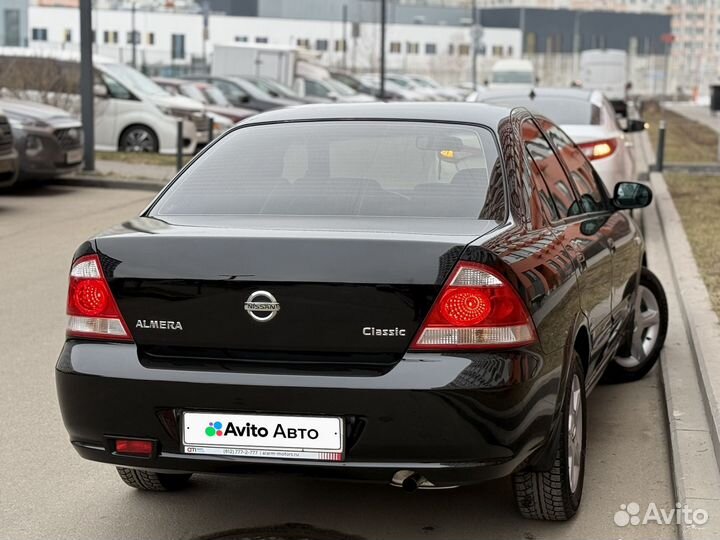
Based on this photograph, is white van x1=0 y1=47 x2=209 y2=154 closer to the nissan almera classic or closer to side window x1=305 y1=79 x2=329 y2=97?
the nissan almera classic

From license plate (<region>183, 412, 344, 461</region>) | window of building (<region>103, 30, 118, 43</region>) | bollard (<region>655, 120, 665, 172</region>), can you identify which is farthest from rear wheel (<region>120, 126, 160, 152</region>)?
window of building (<region>103, 30, 118, 43</region>)

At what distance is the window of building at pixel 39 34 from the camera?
108m

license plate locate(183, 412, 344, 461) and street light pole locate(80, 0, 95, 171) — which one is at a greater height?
street light pole locate(80, 0, 95, 171)

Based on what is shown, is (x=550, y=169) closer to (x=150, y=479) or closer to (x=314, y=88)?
(x=150, y=479)

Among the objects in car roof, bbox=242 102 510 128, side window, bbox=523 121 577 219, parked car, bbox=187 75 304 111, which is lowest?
parked car, bbox=187 75 304 111

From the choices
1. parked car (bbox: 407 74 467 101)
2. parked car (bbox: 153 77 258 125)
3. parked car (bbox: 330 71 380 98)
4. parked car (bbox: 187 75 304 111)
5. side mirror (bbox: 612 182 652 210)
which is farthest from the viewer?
parked car (bbox: 407 74 467 101)

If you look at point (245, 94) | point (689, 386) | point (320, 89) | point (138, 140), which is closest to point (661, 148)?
point (138, 140)

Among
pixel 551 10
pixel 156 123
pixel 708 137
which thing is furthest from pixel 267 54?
pixel 551 10

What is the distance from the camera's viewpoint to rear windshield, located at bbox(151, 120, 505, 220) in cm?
473

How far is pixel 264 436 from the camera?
163 inches

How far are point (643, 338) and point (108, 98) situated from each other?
1691 centimetres

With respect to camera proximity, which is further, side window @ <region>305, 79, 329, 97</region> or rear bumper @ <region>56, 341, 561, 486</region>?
side window @ <region>305, 79, 329, 97</region>

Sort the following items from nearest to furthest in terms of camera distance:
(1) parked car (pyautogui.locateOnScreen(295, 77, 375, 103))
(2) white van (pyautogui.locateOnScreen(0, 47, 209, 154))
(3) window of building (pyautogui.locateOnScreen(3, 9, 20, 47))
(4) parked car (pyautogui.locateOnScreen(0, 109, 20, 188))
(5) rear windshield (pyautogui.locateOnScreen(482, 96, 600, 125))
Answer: (5) rear windshield (pyautogui.locateOnScreen(482, 96, 600, 125)), (4) parked car (pyautogui.locateOnScreen(0, 109, 20, 188)), (2) white van (pyautogui.locateOnScreen(0, 47, 209, 154)), (1) parked car (pyautogui.locateOnScreen(295, 77, 375, 103)), (3) window of building (pyautogui.locateOnScreen(3, 9, 20, 47))

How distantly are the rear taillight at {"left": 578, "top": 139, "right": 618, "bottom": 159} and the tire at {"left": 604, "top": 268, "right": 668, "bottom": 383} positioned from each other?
529 centimetres
